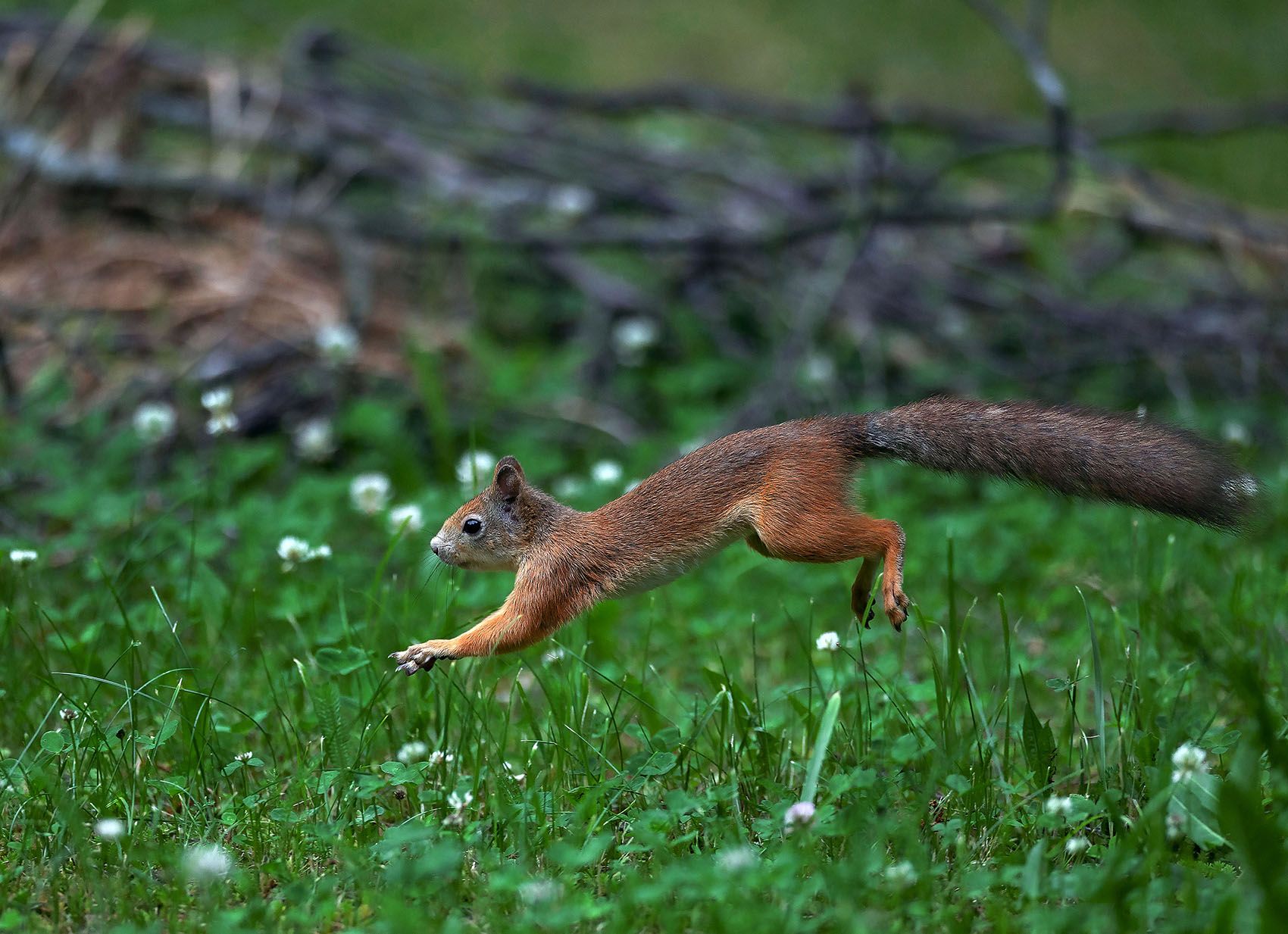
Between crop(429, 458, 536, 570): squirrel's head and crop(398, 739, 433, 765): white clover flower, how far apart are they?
427 mm

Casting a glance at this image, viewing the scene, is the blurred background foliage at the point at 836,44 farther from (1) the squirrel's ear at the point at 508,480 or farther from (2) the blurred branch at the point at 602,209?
(1) the squirrel's ear at the point at 508,480

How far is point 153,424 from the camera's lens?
15.4 ft

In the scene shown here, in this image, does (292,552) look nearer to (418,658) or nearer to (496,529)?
(496,529)

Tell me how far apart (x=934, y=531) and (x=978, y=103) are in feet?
24.7

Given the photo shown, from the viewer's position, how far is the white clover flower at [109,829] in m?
2.35

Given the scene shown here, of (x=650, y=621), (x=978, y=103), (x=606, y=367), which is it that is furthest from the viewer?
(x=978, y=103)

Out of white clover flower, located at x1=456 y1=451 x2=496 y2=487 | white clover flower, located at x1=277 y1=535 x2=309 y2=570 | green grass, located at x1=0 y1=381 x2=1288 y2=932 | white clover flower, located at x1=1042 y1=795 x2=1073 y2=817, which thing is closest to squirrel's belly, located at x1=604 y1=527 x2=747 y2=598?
green grass, located at x1=0 y1=381 x2=1288 y2=932

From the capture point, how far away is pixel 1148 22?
12.2m

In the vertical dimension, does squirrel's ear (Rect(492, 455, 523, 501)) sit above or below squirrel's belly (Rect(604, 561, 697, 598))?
above

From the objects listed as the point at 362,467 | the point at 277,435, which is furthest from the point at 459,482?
the point at 277,435

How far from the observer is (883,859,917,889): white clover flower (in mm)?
2242

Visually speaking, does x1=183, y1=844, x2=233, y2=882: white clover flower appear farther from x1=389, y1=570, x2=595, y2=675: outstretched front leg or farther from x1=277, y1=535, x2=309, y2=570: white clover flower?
x1=277, y1=535, x2=309, y2=570: white clover flower

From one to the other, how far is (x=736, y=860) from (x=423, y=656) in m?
0.67

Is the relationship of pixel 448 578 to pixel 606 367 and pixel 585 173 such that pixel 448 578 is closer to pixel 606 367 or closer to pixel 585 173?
pixel 606 367
